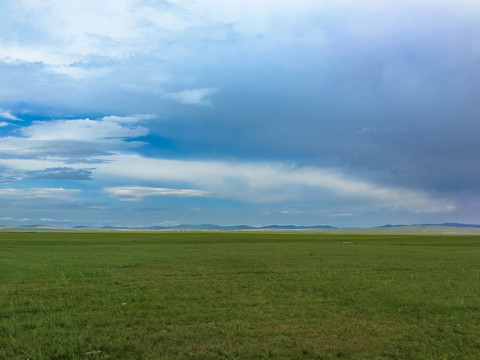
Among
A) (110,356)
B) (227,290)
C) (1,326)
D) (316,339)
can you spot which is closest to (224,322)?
(316,339)

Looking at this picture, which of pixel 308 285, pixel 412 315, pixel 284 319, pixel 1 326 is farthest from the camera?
pixel 308 285

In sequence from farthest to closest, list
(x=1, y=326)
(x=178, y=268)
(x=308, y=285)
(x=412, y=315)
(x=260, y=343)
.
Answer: (x=178, y=268) → (x=308, y=285) → (x=412, y=315) → (x=1, y=326) → (x=260, y=343)

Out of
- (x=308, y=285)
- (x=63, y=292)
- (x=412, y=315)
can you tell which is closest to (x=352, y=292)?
(x=308, y=285)

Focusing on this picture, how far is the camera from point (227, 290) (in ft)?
57.9

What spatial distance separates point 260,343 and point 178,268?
1658cm

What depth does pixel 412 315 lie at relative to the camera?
13594mm

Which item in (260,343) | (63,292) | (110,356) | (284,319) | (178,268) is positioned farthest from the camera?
(178,268)

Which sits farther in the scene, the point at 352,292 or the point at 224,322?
the point at 352,292

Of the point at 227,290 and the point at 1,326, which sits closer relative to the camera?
the point at 1,326

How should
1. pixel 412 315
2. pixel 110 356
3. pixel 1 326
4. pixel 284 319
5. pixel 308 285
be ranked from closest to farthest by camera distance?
pixel 110 356
pixel 1 326
pixel 284 319
pixel 412 315
pixel 308 285

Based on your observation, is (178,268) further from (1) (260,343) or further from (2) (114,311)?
(1) (260,343)

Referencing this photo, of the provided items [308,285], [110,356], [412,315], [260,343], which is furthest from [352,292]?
[110,356]

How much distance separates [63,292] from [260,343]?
422 inches

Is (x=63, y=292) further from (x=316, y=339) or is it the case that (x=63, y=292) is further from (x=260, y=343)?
(x=316, y=339)
